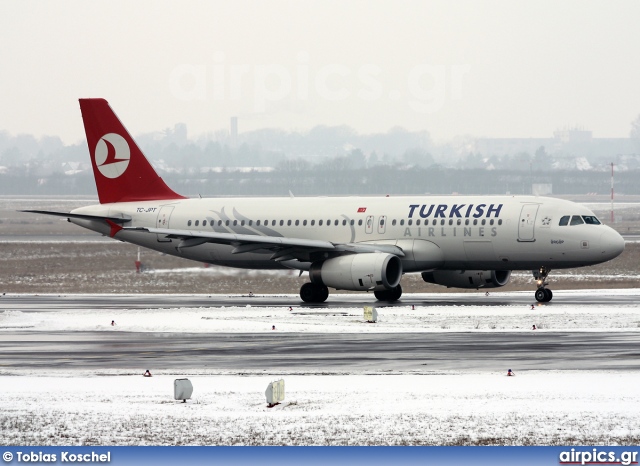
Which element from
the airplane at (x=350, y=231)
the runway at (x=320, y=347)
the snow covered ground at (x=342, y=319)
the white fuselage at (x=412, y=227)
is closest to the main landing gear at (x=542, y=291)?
the airplane at (x=350, y=231)

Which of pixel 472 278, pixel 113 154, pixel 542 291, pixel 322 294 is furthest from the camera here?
pixel 113 154

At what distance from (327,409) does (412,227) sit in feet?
90.0

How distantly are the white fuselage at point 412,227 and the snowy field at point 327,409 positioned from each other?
17008 mm

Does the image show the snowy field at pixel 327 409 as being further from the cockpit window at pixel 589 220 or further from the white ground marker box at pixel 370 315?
the cockpit window at pixel 589 220

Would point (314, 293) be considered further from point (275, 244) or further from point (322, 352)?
point (322, 352)

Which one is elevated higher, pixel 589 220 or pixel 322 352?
pixel 589 220

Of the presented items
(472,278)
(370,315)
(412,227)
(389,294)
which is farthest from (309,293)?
(370,315)

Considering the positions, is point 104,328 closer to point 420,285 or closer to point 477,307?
point 477,307

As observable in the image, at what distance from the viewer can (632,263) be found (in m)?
67.4

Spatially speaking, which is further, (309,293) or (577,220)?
(309,293)

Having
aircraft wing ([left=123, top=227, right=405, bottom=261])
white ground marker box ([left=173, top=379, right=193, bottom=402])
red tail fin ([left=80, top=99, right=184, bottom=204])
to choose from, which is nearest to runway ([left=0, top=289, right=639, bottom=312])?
aircraft wing ([left=123, top=227, right=405, bottom=261])

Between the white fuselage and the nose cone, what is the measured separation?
37 millimetres

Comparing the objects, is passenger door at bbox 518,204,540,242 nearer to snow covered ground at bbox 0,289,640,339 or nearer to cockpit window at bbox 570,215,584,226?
cockpit window at bbox 570,215,584,226

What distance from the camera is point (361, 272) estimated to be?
42.9m
